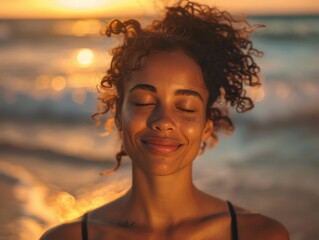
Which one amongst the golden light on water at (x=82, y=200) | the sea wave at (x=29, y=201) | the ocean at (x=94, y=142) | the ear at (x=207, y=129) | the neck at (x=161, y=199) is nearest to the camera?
the neck at (x=161, y=199)

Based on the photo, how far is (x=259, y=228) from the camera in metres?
3.56

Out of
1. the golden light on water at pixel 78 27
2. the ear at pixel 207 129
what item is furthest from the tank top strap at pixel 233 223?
the golden light on water at pixel 78 27

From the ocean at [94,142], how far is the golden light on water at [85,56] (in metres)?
0.02

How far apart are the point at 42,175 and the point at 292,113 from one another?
329 centimetres

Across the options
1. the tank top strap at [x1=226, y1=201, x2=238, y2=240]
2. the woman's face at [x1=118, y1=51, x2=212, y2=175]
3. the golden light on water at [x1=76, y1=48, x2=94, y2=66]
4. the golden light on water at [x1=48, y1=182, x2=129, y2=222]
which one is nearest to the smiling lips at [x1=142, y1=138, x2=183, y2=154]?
the woman's face at [x1=118, y1=51, x2=212, y2=175]

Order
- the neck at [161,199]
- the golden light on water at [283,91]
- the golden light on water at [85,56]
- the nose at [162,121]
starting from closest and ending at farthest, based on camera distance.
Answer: the nose at [162,121]
the neck at [161,199]
the golden light on water at [283,91]
the golden light on water at [85,56]

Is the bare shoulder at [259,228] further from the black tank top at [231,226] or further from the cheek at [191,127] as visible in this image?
the cheek at [191,127]

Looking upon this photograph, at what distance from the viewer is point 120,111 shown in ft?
11.8

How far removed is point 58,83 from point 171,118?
6745 millimetres

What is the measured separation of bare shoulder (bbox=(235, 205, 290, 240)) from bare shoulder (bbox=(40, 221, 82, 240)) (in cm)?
79

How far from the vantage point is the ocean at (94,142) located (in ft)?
18.8

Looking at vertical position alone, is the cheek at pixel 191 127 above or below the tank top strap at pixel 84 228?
above

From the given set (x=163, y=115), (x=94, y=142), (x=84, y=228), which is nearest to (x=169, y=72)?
(x=163, y=115)

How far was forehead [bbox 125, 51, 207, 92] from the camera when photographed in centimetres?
335
